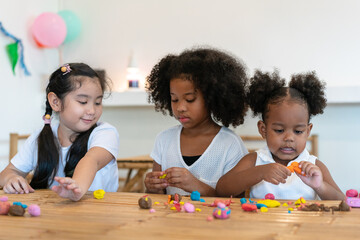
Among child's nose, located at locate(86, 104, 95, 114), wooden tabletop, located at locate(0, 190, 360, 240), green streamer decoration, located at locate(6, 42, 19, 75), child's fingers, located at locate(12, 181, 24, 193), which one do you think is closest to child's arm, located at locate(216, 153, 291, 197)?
wooden tabletop, located at locate(0, 190, 360, 240)

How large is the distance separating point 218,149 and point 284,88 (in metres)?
0.35

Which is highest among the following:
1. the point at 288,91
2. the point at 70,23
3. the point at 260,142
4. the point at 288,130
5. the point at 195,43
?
the point at 70,23

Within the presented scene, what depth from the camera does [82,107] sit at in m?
1.74

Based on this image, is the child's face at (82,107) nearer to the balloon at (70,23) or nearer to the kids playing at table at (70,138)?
the kids playing at table at (70,138)

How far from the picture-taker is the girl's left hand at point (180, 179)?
159cm

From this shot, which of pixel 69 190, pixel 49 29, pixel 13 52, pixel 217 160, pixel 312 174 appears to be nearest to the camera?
pixel 69 190

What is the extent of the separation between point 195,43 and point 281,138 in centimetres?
281

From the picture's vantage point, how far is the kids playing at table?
67.1 inches

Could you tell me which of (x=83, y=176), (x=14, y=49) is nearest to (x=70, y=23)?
(x=14, y=49)

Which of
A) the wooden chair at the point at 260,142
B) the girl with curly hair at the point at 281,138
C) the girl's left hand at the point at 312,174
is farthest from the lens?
the wooden chair at the point at 260,142

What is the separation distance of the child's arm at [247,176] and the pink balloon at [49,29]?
9.72 feet

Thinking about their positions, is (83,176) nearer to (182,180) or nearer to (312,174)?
(182,180)

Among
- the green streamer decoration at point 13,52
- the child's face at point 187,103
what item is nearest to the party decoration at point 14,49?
the green streamer decoration at point 13,52

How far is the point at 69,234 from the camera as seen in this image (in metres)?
0.82
